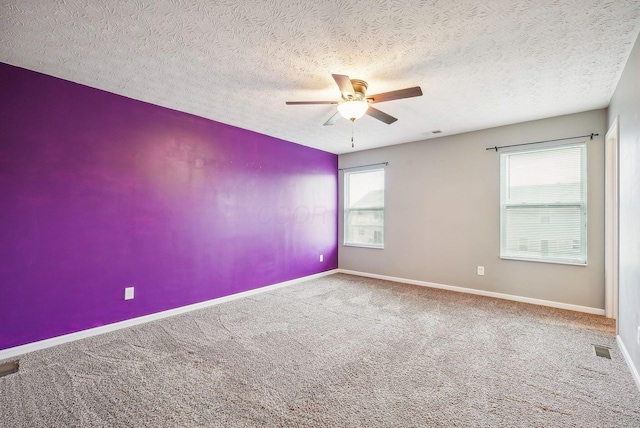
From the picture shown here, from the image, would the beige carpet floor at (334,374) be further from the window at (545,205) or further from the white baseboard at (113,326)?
the window at (545,205)

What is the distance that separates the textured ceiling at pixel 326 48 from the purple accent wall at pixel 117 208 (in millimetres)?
351

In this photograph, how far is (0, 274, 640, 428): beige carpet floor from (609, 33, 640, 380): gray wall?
0.36 meters

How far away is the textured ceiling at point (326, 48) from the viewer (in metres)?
1.88

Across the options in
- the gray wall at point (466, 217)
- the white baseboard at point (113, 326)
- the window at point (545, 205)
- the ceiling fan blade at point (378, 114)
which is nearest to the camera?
the white baseboard at point (113, 326)

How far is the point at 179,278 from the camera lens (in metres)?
3.70

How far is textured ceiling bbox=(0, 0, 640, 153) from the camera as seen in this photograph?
188 centimetres

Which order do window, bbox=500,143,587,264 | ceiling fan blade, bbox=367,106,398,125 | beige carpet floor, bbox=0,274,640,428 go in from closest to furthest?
beige carpet floor, bbox=0,274,640,428
ceiling fan blade, bbox=367,106,398,125
window, bbox=500,143,587,264

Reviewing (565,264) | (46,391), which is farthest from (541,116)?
(46,391)

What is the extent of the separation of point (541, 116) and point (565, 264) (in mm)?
1930

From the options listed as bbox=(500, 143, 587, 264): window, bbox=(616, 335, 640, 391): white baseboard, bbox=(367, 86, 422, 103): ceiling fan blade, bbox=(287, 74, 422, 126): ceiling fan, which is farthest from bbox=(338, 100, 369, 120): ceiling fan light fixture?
bbox=(616, 335, 640, 391): white baseboard

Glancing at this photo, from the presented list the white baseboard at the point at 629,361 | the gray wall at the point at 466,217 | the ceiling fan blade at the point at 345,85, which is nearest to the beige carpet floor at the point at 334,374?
the white baseboard at the point at 629,361

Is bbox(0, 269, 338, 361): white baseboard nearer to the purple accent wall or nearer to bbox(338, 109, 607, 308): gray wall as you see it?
the purple accent wall

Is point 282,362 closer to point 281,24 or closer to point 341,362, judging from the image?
point 341,362

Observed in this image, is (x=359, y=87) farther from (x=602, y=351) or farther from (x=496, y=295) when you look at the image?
(x=496, y=295)
